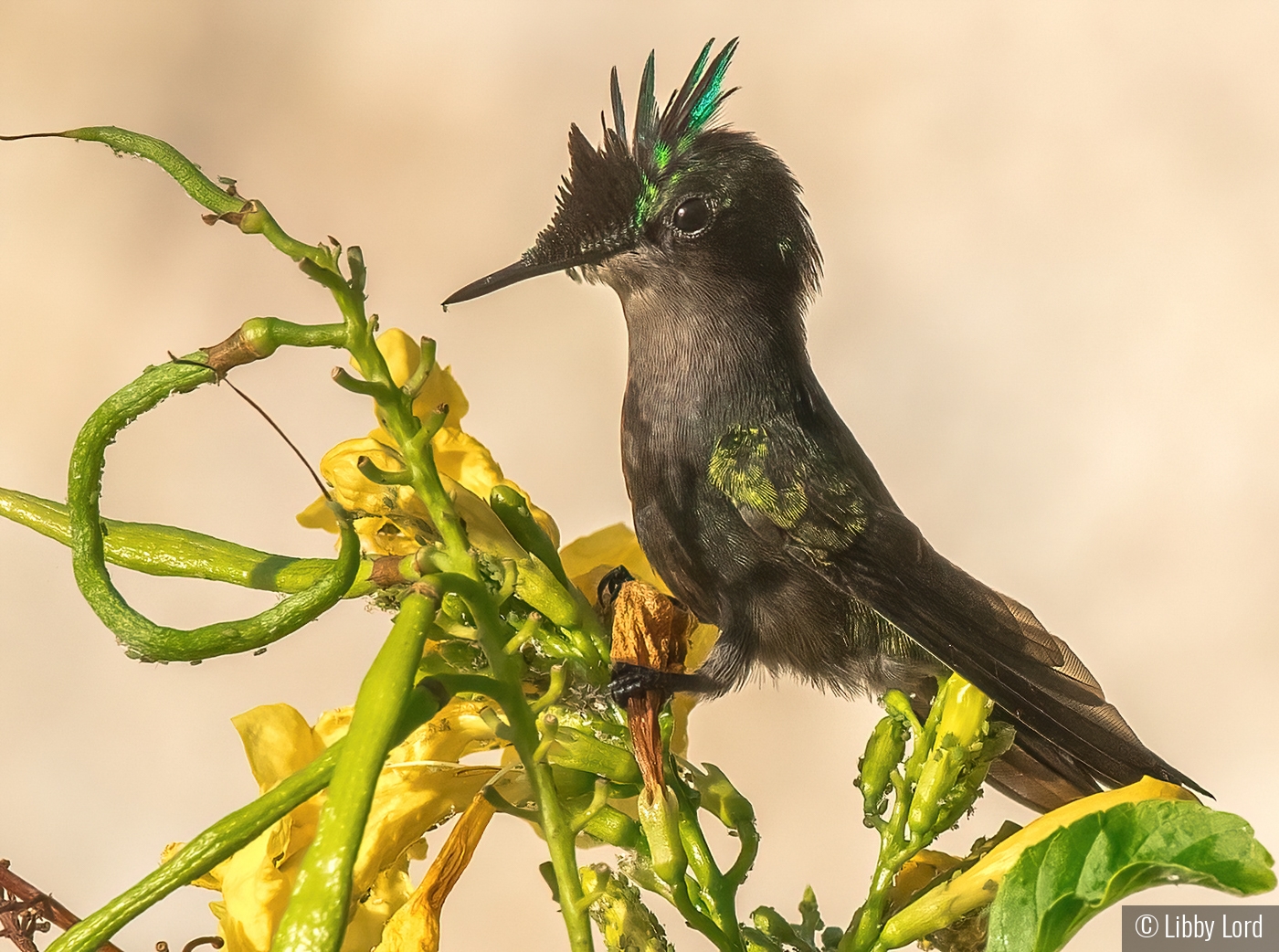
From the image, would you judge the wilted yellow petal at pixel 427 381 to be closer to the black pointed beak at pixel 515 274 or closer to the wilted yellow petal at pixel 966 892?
the black pointed beak at pixel 515 274

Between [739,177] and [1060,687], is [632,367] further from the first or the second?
[1060,687]

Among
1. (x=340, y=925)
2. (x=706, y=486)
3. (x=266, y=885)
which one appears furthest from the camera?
(x=706, y=486)

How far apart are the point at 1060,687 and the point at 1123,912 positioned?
0.11 metres

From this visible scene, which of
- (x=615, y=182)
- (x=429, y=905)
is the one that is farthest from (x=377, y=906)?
(x=615, y=182)

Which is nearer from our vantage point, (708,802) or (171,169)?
(171,169)

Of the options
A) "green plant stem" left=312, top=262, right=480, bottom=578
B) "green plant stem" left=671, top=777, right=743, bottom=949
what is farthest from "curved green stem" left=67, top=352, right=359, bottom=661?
"green plant stem" left=671, top=777, right=743, bottom=949

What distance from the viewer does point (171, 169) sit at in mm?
269

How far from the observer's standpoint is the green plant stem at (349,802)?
0.21 metres

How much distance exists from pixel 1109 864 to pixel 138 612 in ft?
0.80

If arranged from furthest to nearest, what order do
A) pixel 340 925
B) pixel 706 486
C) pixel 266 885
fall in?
pixel 706 486 < pixel 266 885 < pixel 340 925

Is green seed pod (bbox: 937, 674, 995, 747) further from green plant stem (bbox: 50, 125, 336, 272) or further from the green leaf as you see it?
green plant stem (bbox: 50, 125, 336, 272)

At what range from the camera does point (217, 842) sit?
0.24 metres

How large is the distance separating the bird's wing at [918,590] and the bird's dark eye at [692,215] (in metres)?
0.08

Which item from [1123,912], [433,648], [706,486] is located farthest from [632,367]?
[1123,912]
